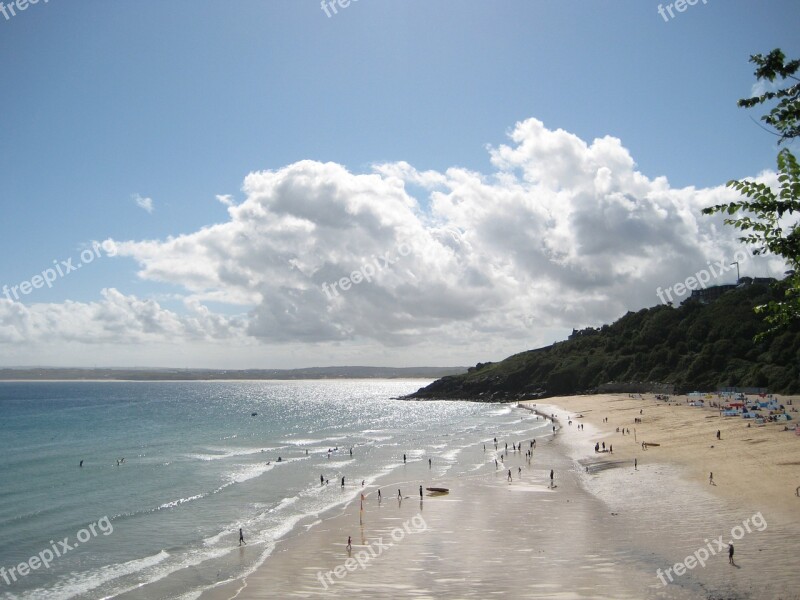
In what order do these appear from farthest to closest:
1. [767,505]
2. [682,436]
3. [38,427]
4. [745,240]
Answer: [38,427], [682,436], [767,505], [745,240]

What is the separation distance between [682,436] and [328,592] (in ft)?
149

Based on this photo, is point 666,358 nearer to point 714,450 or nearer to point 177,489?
point 714,450

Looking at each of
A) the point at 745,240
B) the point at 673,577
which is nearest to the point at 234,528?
the point at 673,577

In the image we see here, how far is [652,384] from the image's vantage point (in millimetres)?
112000

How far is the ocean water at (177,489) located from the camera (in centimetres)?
2653

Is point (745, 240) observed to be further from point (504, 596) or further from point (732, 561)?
point (732, 561)

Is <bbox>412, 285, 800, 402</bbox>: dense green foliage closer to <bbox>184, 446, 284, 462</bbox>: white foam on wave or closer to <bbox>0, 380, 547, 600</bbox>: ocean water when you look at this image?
<bbox>0, 380, 547, 600</bbox>: ocean water

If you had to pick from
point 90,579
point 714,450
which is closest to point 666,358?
point 714,450

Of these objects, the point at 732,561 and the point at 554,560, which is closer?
the point at 732,561

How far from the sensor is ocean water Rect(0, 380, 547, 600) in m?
26.5

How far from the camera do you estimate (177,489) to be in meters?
44.8

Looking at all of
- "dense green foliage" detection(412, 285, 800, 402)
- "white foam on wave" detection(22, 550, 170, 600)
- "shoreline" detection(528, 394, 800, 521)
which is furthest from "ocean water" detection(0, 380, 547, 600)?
"dense green foliage" detection(412, 285, 800, 402)

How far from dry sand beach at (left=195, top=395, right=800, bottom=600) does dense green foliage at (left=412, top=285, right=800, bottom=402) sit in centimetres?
4314

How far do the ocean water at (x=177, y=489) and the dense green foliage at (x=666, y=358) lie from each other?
3464 cm
